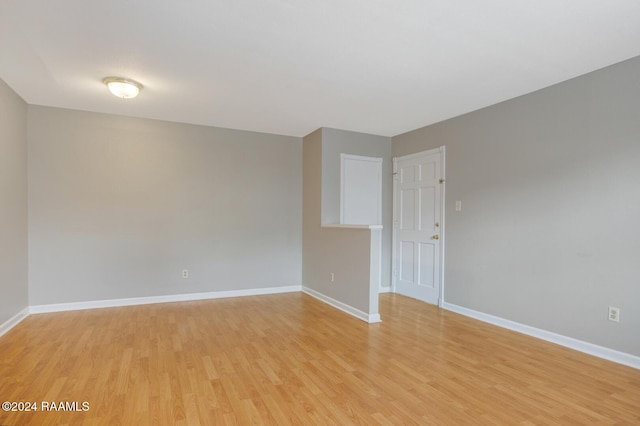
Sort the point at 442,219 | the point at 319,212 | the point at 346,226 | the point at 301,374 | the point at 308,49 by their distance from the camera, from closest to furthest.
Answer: the point at 301,374 → the point at 308,49 → the point at 346,226 → the point at 442,219 → the point at 319,212

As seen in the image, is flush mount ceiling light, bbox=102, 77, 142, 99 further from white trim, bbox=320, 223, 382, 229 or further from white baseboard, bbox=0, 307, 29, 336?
white trim, bbox=320, 223, 382, 229

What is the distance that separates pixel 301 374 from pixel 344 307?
70.8 inches

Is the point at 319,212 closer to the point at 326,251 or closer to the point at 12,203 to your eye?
the point at 326,251

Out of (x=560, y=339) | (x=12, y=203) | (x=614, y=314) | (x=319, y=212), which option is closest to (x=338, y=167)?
(x=319, y=212)

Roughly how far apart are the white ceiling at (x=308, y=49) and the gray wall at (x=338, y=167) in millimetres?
1037

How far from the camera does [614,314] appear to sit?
2771 millimetres

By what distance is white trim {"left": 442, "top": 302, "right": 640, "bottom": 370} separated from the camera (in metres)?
2.70

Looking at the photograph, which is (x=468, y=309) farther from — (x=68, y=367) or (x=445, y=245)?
(x=68, y=367)

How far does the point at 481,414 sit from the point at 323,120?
3659mm

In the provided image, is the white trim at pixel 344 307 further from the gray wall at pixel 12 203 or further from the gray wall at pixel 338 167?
the gray wall at pixel 12 203

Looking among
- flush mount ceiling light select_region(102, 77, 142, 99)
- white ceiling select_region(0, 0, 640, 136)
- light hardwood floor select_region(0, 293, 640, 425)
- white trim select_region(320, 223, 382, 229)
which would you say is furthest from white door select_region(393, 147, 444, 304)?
flush mount ceiling light select_region(102, 77, 142, 99)

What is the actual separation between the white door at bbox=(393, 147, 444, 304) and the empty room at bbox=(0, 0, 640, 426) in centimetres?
3

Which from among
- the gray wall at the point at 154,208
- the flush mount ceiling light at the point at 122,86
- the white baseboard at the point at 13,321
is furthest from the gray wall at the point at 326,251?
the white baseboard at the point at 13,321

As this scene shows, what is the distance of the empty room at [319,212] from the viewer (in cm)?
217
